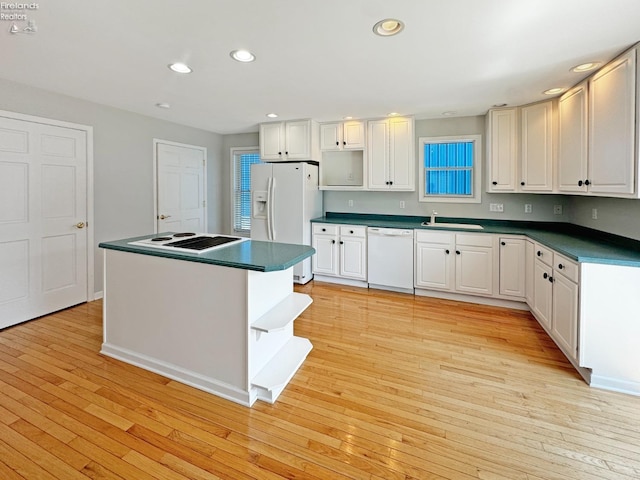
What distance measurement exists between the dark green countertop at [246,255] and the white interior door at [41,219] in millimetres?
1467

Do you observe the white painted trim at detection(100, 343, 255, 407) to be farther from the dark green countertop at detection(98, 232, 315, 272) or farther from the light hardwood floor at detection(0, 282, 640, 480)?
the dark green countertop at detection(98, 232, 315, 272)

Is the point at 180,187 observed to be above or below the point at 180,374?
above

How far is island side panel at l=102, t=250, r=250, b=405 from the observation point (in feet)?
6.65

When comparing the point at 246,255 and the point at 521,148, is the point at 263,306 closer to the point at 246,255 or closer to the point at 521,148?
the point at 246,255

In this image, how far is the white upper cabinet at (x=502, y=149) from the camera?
373 centimetres

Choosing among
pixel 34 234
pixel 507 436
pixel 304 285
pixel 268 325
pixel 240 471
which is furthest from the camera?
pixel 304 285

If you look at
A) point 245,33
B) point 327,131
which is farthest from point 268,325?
point 327,131

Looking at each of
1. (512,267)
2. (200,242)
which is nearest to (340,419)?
(200,242)

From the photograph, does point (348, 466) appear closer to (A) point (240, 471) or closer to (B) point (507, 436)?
(A) point (240, 471)

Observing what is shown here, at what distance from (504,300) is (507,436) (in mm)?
2357

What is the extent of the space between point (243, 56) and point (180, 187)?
→ 9.89ft

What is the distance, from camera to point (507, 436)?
1.73m

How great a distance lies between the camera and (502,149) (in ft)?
12.4

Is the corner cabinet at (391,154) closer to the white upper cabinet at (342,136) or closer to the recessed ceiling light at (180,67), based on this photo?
the white upper cabinet at (342,136)
